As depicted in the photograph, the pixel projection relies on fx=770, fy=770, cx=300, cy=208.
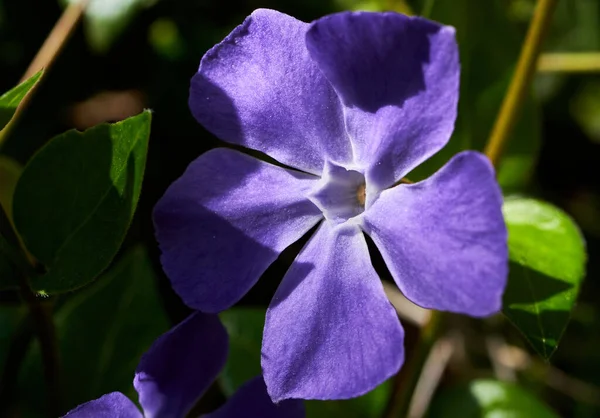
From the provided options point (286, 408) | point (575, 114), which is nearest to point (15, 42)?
point (286, 408)

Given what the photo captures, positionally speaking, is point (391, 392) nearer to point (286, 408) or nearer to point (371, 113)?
point (286, 408)

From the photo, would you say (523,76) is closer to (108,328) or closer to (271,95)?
(271,95)

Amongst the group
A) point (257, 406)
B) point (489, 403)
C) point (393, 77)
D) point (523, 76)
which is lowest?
point (489, 403)

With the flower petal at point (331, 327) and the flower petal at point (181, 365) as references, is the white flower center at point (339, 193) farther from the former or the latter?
the flower petal at point (181, 365)

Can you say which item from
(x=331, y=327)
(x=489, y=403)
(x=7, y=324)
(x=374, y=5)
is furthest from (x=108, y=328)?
(x=374, y=5)

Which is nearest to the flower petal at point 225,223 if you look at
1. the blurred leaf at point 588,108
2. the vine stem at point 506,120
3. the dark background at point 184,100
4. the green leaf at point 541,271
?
the green leaf at point 541,271
